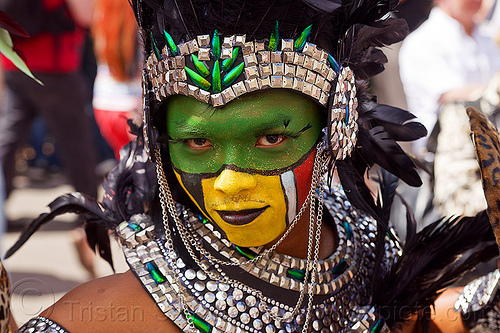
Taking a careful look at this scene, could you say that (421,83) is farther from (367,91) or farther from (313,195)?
(313,195)

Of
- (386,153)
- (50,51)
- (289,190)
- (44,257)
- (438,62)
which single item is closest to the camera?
(289,190)

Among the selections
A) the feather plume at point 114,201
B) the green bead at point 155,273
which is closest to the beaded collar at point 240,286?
the green bead at point 155,273

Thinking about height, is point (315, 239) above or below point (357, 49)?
below

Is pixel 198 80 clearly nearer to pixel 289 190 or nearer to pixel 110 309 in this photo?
pixel 289 190

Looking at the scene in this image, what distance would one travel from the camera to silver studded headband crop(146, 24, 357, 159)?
138 cm

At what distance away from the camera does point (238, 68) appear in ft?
4.53

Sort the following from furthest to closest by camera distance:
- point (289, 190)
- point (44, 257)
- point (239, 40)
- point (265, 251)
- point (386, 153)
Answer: point (44, 257), point (386, 153), point (265, 251), point (289, 190), point (239, 40)

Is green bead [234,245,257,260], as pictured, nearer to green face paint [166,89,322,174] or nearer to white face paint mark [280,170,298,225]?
white face paint mark [280,170,298,225]

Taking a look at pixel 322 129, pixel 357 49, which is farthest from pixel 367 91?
pixel 322 129

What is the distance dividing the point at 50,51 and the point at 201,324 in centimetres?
265

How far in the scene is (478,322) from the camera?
1.76 metres

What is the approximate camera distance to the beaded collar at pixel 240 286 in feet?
5.01

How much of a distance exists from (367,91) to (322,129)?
0.28 metres

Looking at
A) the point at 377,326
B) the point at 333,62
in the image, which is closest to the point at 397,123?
the point at 333,62
